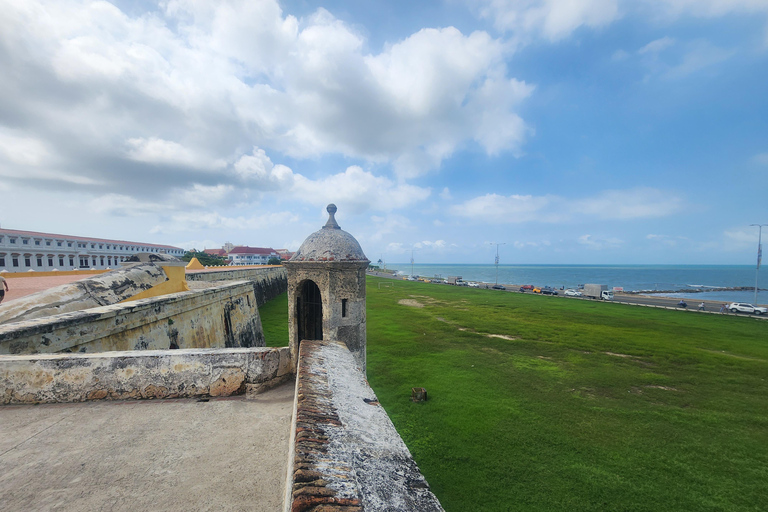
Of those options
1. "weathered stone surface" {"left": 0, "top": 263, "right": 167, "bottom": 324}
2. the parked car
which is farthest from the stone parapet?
the parked car

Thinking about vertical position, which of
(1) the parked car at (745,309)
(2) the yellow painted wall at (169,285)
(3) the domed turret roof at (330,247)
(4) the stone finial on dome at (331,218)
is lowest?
(1) the parked car at (745,309)

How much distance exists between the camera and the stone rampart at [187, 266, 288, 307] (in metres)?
18.2

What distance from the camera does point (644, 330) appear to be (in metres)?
20.9

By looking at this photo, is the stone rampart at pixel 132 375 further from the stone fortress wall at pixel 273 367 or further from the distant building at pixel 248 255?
the distant building at pixel 248 255

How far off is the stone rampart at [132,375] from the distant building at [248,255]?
4053 inches

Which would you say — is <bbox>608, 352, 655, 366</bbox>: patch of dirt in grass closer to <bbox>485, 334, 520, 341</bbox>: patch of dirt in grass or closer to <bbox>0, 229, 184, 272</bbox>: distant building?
<bbox>485, 334, 520, 341</bbox>: patch of dirt in grass

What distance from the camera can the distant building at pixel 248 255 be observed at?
10050 centimetres

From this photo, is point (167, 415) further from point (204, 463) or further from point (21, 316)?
point (21, 316)

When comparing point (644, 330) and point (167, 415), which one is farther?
point (644, 330)

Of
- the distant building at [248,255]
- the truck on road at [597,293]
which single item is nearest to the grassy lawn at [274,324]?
the truck on road at [597,293]

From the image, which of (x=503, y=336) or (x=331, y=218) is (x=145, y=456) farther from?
(x=503, y=336)

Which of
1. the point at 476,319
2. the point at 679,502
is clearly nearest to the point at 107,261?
the point at 476,319

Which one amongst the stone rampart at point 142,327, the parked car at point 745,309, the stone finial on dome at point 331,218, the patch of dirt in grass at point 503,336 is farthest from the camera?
the parked car at point 745,309

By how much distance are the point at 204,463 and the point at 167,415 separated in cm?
105
